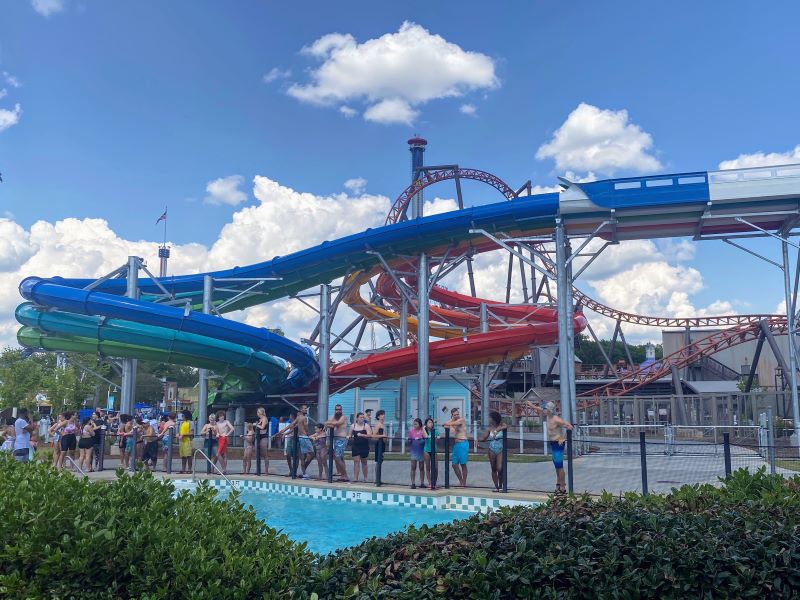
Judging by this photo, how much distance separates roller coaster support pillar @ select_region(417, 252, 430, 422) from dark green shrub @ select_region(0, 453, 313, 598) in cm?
2181

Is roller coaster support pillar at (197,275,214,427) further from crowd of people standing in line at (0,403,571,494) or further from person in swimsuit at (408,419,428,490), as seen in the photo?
person in swimsuit at (408,419,428,490)

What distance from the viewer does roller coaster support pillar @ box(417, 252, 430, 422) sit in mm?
A: 27078

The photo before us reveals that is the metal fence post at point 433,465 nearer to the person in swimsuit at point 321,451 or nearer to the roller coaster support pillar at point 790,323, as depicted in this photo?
the person in swimsuit at point 321,451

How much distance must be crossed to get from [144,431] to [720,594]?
17422 mm

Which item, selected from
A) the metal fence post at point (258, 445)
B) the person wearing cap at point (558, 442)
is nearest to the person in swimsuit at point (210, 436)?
the metal fence post at point (258, 445)

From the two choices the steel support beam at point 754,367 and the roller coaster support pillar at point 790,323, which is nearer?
the roller coaster support pillar at point 790,323

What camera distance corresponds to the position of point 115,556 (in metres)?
4.47

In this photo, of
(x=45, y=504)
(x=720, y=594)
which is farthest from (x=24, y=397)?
(x=720, y=594)

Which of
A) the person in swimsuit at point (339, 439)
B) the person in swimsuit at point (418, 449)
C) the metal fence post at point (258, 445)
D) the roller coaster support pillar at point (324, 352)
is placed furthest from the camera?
the roller coaster support pillar at point (324, 352)

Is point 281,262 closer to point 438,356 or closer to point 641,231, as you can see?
point 438,356

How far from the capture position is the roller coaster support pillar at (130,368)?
92.7ft

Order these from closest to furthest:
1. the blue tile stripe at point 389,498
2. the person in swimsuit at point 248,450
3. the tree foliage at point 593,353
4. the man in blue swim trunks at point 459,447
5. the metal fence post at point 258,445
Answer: the blue tile stripe at point 389,498 < the man in blue swim trunks at point 459,447 < the metal fence post at point 258,445 < the person in swimsuit at point 248,450 < the tree foliage at point 593,353

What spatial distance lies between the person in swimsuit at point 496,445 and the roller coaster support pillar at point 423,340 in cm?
1323

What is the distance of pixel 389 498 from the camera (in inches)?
545
